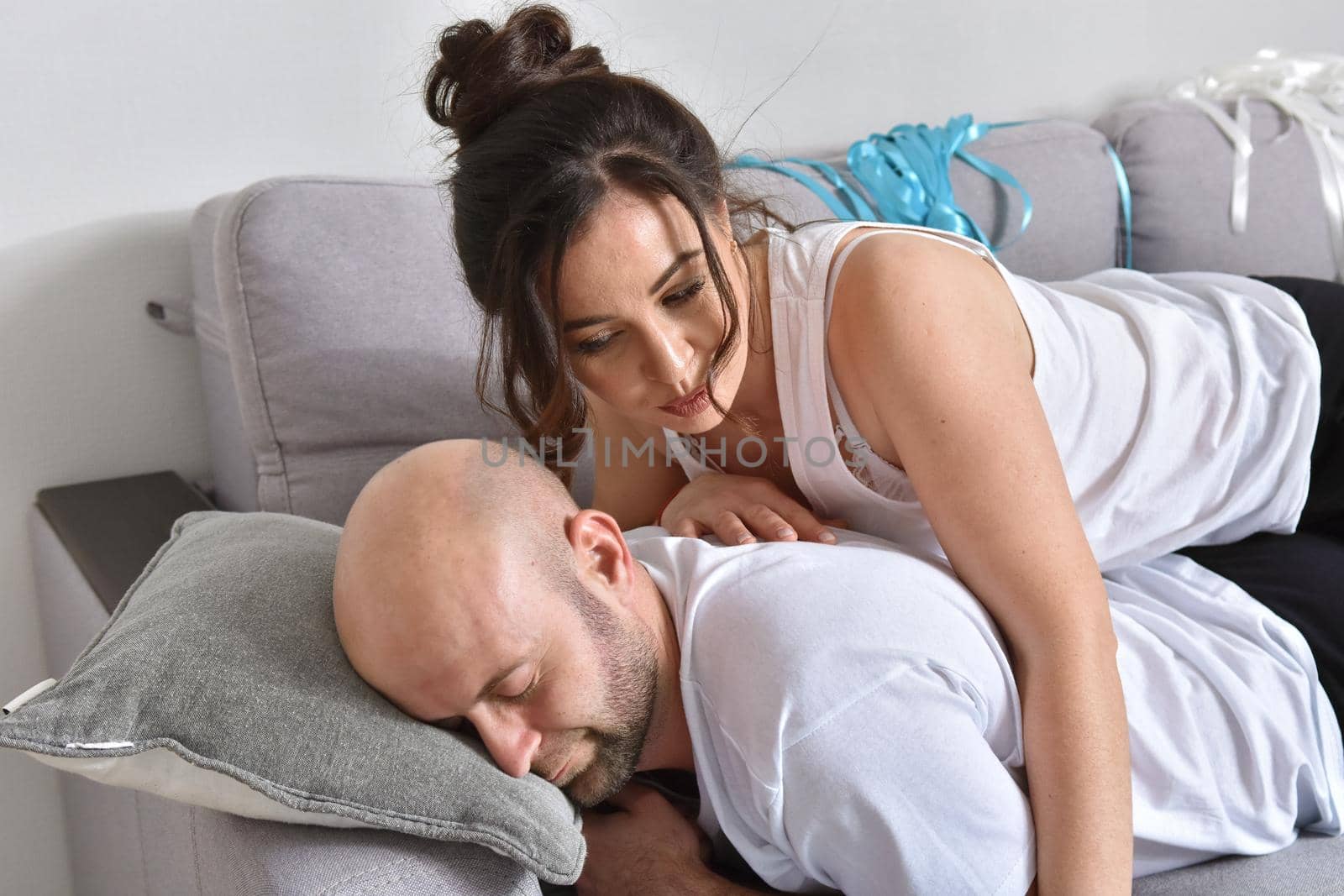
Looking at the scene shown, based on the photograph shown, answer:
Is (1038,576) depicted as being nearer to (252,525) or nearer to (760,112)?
(252,525)

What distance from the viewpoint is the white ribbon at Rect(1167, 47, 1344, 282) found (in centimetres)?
195

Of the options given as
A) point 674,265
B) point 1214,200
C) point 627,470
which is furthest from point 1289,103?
point 674,265

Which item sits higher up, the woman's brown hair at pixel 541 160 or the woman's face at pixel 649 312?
the woman's brown hair at pixel 541 160

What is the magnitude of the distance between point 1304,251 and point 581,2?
1293 millimetres

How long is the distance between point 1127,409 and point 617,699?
2.17 feet

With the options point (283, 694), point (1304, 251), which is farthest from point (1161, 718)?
point (1304, 251)

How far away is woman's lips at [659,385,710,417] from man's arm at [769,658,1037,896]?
33 cm

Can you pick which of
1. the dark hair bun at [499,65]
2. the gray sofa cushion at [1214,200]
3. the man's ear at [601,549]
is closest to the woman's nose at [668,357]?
the man's ear at [601,549]

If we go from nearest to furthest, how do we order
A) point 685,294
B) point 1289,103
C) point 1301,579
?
point 685,294, point 1301,579, point 1289,103

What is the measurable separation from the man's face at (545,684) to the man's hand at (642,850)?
0.06m

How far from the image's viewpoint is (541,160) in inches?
39.8

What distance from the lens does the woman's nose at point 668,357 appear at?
40.6 inches

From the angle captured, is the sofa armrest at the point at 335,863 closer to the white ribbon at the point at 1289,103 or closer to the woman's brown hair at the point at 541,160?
the woman's brown hair at the point at 541,160

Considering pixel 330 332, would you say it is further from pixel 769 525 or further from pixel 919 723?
pixel 919 723
